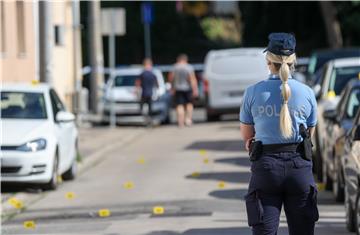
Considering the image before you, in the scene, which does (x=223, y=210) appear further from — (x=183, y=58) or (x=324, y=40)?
(x=324, y=40)

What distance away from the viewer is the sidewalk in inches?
498

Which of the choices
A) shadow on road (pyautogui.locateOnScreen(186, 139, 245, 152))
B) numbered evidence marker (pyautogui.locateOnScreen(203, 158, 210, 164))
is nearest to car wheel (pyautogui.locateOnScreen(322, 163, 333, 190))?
numbered evidence marker (pyautogui.locateOnScreen(203, 158, 210, 164))

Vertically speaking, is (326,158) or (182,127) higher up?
(326,158)

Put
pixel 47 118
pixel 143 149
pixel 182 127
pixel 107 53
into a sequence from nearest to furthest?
pixel 47 118 < pixel 143 149 < pixel 182 127 < pixel 107 53

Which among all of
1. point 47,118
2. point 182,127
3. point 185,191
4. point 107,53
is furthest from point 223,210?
point 107,53

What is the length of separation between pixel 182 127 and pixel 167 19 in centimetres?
2500

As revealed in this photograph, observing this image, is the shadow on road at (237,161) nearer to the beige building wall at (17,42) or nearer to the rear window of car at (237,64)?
the beige building wall at (17,42)

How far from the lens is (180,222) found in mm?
10484

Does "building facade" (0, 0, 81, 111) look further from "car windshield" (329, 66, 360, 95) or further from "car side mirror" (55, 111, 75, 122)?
"car windshield" (329, 66, 360, 95)

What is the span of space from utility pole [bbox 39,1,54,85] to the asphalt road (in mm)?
1874

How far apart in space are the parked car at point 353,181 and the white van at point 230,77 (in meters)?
15.8

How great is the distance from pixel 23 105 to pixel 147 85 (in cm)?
1145

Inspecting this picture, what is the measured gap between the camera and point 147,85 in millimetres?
25531

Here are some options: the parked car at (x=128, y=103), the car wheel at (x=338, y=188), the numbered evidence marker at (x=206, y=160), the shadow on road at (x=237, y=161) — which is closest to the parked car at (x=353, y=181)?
the car wheel at (x=338, y=188)
